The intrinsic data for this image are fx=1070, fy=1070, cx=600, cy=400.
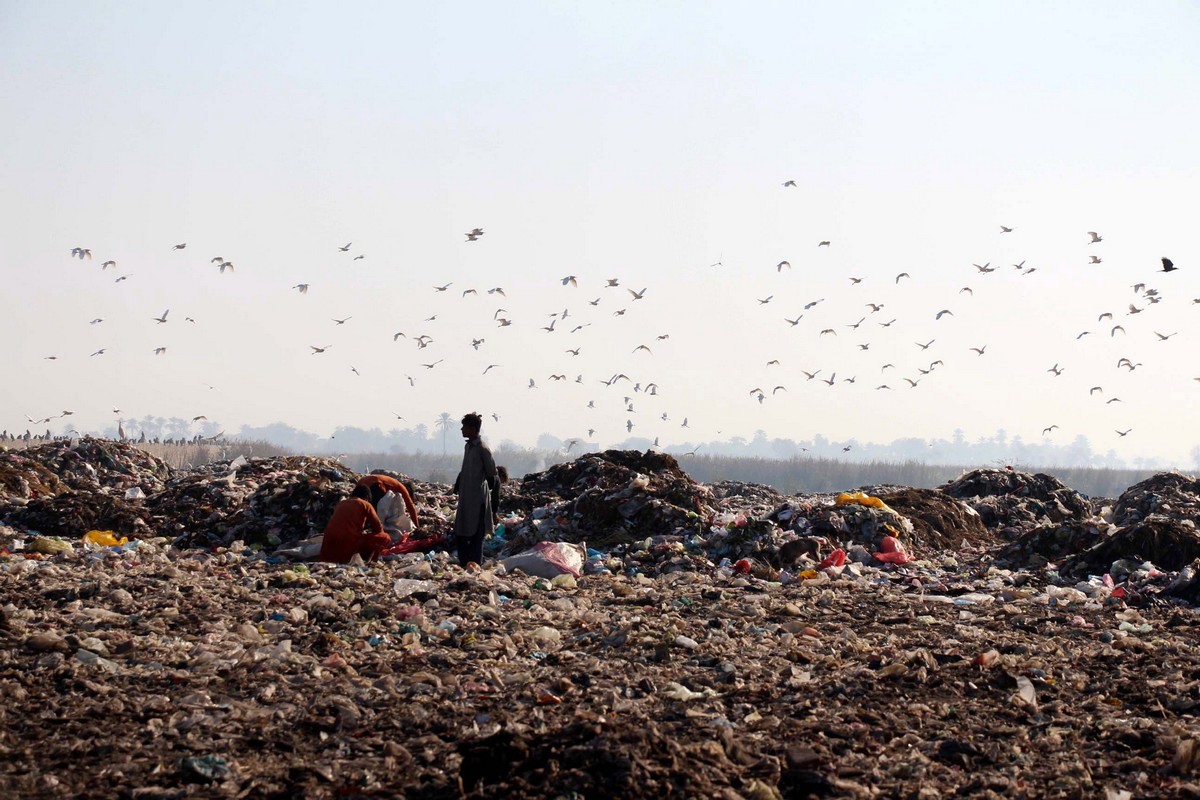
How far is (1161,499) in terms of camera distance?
15.4 metres

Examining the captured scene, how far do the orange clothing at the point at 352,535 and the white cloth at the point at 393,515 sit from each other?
63 centimetres

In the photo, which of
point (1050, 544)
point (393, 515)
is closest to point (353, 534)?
point (393, 515)

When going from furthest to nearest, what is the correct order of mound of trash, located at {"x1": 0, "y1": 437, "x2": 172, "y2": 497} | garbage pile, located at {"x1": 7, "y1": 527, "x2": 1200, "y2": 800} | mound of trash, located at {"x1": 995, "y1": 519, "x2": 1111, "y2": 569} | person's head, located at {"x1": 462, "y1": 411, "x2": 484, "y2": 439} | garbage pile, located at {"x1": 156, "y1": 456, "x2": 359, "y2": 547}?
1. mound of trash, located at {"x1": 0, "y1": 437, "x2": 172, "y2": 497}
2. garbage pile, located at {"x1": 156, "y1": 456, "x2": 359, "y2": 547}
3. mound of trash, located at {"x1": 995, "y1": 519, "x2": 1111, "y2": 569}
4. person's head, located at {"x1": 462, "y1": 411, "x2": 484, "y2": 439}
5. garbage pile, located at {"x1": 7, "y1": 527, "x2": 1200, "y2": 800}

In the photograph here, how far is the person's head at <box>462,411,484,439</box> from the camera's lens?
934 centimetres

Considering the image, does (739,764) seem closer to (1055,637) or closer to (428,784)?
(428,784)

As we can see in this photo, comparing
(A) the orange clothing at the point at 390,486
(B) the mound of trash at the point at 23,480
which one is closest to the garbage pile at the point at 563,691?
(A) the orange clothing at the point at 390,486

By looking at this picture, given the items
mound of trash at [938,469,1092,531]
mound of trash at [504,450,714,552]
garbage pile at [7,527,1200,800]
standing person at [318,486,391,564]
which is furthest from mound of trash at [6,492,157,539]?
mound of trash at [938,469,1092,531]

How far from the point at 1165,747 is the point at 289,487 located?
1038cm

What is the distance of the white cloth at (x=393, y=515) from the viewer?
10.6 m

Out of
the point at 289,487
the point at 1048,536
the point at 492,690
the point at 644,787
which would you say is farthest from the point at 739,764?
the point at 289,487

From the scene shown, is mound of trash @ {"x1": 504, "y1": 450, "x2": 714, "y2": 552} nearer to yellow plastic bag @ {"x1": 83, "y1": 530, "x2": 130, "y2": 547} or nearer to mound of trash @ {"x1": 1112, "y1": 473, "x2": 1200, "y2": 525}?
yellow plastic bag @ {"x1": 83, "y1": 530, "x2": 130, "y2": 547}

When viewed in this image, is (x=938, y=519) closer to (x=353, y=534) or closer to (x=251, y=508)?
(x=353, y=534)

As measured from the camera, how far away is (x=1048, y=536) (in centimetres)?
1178

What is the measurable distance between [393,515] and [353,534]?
94cm
